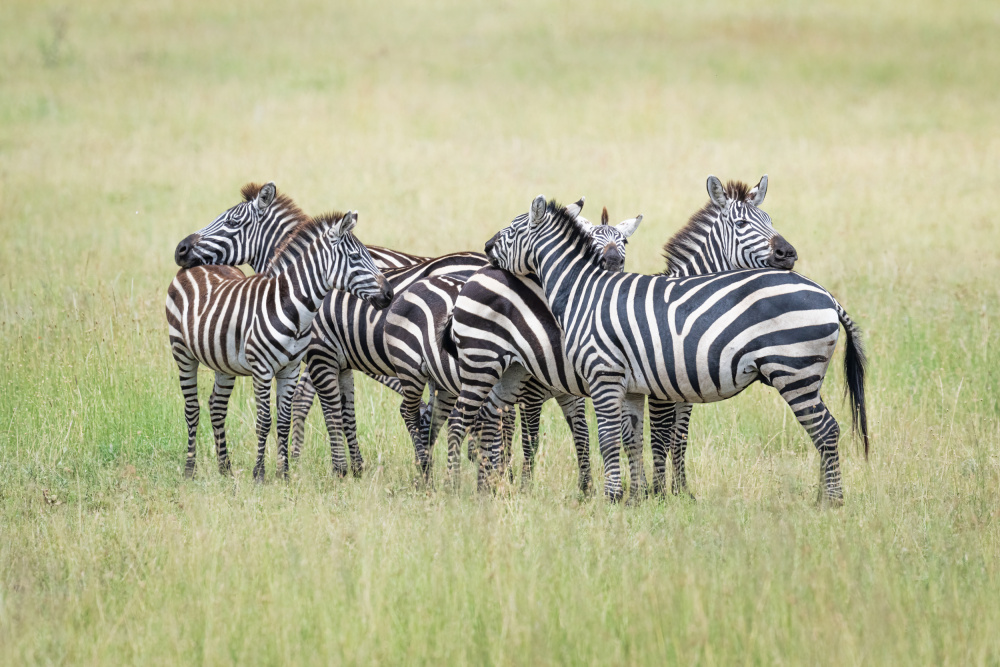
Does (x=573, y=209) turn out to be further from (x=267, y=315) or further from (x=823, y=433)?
(x=823, y=433)

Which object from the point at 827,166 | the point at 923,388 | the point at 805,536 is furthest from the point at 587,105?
the point at 805,536

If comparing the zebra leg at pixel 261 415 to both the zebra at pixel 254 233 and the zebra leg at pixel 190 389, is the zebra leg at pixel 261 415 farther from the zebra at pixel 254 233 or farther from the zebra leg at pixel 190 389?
the zebra at pixel 254 233

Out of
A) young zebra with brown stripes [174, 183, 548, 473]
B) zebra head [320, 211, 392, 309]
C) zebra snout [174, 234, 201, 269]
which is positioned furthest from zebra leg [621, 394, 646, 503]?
zebra snout [174, 234, 201, 269]

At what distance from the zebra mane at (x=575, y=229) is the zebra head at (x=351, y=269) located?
143cm

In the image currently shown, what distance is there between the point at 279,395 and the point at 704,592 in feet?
14.3

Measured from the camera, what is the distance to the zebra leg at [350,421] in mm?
9227

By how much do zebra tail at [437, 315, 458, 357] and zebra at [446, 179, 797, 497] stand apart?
0.28 metres

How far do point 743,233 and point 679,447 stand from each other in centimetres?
178

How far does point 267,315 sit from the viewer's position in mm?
8438

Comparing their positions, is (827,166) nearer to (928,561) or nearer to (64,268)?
(64,268)

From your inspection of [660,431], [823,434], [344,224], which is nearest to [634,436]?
[660,431]

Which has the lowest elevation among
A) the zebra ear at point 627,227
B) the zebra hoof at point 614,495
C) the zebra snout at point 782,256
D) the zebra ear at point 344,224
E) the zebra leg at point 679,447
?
the zebra hoof at point 614,495

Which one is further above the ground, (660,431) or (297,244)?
(297,244)

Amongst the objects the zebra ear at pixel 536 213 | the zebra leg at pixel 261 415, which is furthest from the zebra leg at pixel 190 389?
the zebra ear at pixel 536 213
